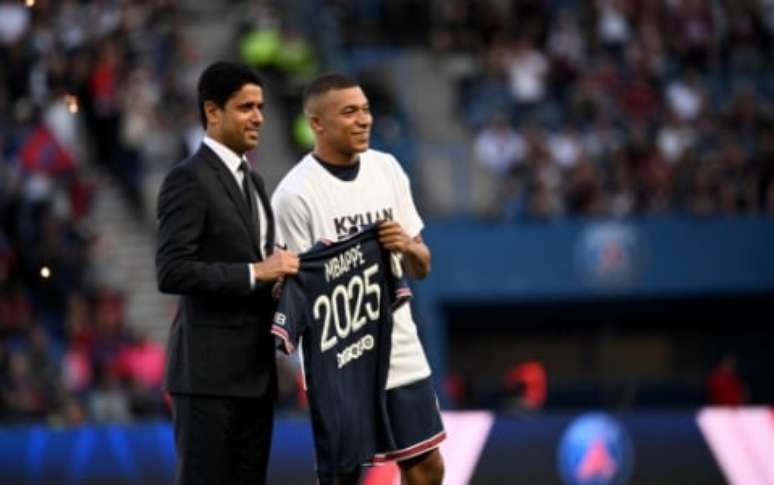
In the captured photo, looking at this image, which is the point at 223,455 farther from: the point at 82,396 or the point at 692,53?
the point at 692,53

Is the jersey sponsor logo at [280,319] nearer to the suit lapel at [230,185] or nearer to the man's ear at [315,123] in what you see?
the suit lapel at [230,185]

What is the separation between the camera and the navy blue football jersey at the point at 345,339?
751cm

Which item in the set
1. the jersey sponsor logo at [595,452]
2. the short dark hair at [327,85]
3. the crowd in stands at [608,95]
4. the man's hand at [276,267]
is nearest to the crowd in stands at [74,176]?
the crowd in stands at [608,95]

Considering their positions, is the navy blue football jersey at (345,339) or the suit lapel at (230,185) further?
the navy blue football jersey at (345,339)

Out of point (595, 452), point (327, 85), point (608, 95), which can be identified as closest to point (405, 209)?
point (327, 85)

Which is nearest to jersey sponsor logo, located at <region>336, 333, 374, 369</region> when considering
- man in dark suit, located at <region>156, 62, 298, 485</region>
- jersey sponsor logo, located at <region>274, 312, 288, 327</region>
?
man in dark suit, located at <region>156, 62, 298, 485</region>

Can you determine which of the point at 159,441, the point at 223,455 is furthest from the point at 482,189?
the point at 223,455

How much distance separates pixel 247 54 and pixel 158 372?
4.85 metres

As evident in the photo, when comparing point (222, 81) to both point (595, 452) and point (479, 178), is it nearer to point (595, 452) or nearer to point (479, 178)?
point (595, 452)

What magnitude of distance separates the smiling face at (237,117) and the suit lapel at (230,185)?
8 centimetres

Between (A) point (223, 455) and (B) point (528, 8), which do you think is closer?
(A) point (223, 455)

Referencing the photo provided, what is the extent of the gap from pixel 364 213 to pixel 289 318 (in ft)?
2.34

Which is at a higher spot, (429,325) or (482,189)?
(482,189)

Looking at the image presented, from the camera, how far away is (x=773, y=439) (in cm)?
1123
